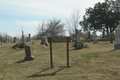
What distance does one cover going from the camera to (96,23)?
120ft

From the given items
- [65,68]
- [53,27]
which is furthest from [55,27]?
[65,68]

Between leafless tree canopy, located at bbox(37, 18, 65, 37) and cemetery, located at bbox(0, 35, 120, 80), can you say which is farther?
leafless tree canopy, located at bbox(37, 18, 65, 37)

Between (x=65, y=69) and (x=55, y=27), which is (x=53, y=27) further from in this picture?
(x=65, y=69)

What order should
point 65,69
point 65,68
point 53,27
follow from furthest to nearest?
point 53,27
point 65,68
point 65,69

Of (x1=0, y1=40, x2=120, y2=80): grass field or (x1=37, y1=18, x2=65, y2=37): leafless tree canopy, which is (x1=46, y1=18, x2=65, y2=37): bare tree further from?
(x1=0, y1=40, x2=120, y2=80): grass field

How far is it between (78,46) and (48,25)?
30.2m

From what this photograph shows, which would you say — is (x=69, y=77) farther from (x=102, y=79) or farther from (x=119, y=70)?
(x=119, y=70)

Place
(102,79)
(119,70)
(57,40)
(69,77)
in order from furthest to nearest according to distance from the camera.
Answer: (57,40) < (119,70) < (69,77) < (102,79)

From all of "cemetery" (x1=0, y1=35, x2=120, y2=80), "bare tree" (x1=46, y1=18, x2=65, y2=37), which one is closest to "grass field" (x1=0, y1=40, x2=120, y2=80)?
"cemetery" (x1=0, y1=35, x2=120, y2=80)

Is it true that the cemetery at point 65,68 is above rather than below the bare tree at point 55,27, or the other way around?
below

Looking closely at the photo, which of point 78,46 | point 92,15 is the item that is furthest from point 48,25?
point 78,46

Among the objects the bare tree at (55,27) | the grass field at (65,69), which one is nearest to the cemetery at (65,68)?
the grass field at (65,69)

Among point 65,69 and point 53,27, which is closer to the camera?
point 65,69

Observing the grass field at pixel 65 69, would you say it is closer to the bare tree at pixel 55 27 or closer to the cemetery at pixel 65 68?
the cemetery at pixel 65 68
